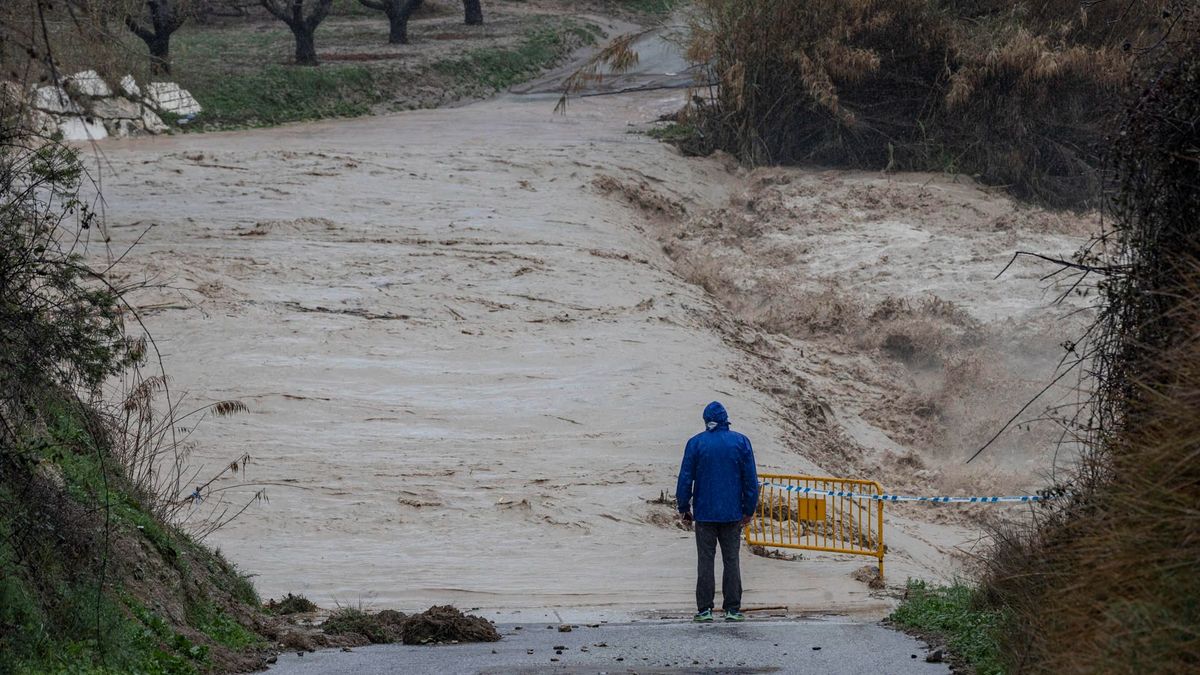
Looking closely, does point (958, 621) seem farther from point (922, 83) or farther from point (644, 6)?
point (644, 6)

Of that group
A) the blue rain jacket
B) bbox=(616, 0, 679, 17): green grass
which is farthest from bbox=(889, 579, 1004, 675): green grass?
bbox=(616, 0, 679, 17): green grass

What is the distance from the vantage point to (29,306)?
8344mm

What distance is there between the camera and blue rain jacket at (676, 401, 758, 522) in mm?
12969

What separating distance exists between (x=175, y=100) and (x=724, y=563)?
29.7m

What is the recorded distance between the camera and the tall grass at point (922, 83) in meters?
35.9

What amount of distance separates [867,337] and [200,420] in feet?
45.2

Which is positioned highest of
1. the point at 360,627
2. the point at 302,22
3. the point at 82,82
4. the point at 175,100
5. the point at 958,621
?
the point at 302,22

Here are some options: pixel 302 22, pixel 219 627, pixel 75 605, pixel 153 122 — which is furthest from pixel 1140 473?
pixel 302 22

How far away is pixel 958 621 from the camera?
34.8ft

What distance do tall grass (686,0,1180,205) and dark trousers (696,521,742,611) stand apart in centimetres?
A: 2486

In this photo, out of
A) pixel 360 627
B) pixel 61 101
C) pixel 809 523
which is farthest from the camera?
pixel 809 523

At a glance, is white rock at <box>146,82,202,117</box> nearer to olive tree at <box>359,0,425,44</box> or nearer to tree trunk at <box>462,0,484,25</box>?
olive tree at <box>359,0,425,44</box>

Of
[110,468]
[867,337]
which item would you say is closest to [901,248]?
[867,337]

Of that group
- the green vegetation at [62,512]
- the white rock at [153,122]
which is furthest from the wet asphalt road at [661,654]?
the white rock at [153,122]
